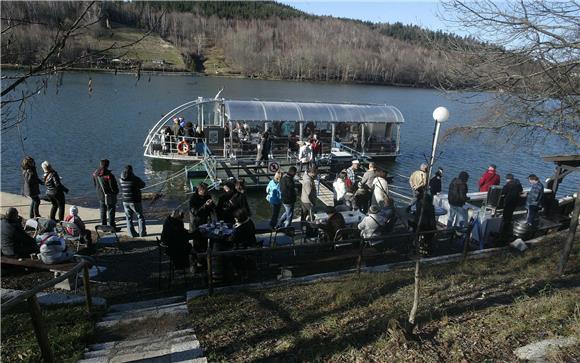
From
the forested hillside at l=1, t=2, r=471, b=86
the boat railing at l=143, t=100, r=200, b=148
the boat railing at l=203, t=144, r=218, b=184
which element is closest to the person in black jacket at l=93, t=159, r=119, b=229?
the boat railing at l=203, t=144, r=218, b=184

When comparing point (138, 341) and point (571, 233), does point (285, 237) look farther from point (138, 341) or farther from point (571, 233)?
point (571, 233)

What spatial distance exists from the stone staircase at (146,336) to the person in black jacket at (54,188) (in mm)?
4911

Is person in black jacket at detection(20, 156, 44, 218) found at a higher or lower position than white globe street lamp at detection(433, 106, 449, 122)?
lower

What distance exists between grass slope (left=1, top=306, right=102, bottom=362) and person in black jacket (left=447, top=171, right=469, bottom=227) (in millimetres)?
8593

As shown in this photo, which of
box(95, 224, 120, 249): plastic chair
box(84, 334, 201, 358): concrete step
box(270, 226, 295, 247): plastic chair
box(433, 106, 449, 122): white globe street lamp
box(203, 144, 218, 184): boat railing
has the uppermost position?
box(433, 106, 449, 122): white globe street lamp

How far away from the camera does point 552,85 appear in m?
6.90

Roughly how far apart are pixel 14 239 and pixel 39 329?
3604 millimetres

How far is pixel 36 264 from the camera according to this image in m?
6.98

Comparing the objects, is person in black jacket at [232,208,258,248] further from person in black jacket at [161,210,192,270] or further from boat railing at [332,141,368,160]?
boat railing at [332,141,368,160]

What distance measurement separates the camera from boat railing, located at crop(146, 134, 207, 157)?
2181 centimetres

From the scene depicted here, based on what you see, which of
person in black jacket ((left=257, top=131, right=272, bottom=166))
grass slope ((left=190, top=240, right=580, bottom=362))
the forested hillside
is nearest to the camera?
grass slope ((left=190, top=240, right=580, bottom=362))

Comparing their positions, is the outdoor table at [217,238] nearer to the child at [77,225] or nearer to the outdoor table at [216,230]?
the outdoor table at [216,230]

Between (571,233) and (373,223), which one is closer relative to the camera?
(571,233)

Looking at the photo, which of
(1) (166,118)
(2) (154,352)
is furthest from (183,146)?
(2) (154,352)
